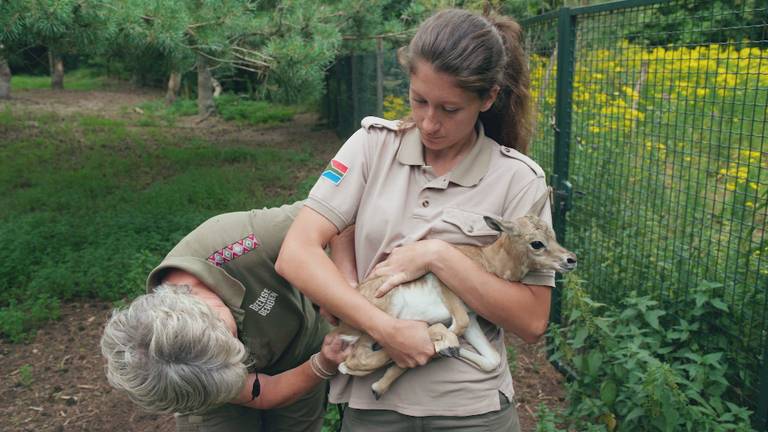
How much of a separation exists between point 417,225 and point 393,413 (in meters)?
0.61

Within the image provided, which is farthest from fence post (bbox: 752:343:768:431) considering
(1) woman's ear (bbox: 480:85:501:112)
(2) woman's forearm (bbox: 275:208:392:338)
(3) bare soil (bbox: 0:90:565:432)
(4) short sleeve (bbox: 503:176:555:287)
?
(2) woman's forearm (bbox: 275:208:392:338)

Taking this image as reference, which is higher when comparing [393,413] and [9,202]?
[393,413]

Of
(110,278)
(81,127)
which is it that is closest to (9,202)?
(110,278)

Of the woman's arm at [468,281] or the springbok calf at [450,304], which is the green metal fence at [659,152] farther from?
the woman's arm at [468,281]

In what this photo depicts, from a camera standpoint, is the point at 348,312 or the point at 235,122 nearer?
the point at 348,312

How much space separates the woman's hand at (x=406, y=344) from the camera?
6.90 feet

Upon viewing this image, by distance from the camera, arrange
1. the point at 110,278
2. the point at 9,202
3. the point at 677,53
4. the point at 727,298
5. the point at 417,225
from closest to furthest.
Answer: the point at 417,225
the point at 727,298
the point at 677,53
the point at 110,278
the point at 9,202

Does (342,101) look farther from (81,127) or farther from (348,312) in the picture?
(348,312)

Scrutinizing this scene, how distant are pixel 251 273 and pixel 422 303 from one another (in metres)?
0.75

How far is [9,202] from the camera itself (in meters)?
8.62

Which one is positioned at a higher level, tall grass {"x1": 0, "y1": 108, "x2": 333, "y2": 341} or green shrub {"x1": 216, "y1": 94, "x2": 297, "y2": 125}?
green shrub {"x1": 216, "y1": 94, "x2": 297, "y2": 125}

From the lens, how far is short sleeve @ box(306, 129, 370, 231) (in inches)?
89.0

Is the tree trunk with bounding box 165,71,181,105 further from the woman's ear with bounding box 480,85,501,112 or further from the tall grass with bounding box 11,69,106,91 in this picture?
the woman's ear with bounding box 480,85,501,112

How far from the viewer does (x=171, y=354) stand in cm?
214
